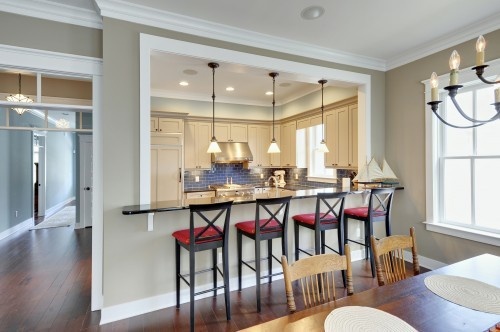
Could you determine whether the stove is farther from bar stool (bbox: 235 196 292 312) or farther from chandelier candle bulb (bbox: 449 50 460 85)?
chandelier candle bulb (bbox: 449 50 460 85)

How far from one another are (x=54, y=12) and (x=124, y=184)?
1.74 meters

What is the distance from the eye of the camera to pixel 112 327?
92.1 inches

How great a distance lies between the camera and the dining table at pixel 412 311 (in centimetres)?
111

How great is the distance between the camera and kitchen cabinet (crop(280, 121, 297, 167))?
5.96m

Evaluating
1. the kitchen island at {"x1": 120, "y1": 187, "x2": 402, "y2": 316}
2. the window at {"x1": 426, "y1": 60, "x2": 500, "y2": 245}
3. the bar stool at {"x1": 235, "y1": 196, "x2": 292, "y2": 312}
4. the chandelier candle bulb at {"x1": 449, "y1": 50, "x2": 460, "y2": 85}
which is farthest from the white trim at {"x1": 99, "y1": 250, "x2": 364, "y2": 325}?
the window at {"x1": 426, "y1": 60, "x2": 500, "y2": 245}

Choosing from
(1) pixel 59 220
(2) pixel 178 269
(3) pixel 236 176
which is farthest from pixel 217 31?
(1) pixel 59 220

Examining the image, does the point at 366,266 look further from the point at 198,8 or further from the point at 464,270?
the point at 198,8

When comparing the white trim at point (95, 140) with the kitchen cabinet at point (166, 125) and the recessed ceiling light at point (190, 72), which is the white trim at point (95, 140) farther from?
the kitchen cabinet at point (166, 125)

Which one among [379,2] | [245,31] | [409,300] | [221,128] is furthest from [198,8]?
[221,128]

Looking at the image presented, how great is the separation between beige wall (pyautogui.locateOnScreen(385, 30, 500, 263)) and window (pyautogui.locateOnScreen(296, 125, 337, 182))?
5.01 feet

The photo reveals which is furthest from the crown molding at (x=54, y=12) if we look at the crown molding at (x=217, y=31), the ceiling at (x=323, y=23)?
the crown molding at (x=217, y=31)

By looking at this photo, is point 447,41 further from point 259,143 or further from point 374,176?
point 259,143

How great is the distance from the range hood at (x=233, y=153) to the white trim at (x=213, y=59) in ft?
8.84

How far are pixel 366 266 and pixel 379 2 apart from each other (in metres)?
3.17
